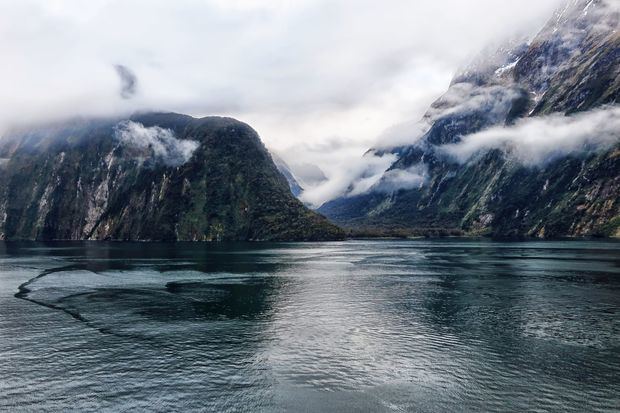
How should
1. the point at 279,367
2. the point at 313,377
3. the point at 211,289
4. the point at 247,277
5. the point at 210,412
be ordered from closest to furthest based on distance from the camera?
the point at 210,412 → the point at 313,377 → the point at 279,367 → the point at 211,289 → the point at 247,277

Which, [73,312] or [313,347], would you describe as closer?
[313,347]

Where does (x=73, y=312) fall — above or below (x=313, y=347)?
above

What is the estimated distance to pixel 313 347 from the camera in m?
71.1

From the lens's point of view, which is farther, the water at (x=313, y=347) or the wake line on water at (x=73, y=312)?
the wake line on water at (x=73, y=312)

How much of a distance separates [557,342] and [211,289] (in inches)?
3407

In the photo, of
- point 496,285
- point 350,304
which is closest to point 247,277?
point 350,304

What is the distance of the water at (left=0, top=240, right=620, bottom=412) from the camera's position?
5147cm

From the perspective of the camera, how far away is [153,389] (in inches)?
2131

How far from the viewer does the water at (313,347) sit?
5147cm

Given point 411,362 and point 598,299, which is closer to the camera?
point 411,362

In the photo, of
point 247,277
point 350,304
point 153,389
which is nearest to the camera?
point 153,389

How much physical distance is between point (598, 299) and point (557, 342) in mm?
44315

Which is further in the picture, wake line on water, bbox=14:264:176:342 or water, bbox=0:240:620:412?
wake line on water, bbox=14:264:176:342

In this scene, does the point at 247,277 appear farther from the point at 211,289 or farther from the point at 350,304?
the point at 350,304
